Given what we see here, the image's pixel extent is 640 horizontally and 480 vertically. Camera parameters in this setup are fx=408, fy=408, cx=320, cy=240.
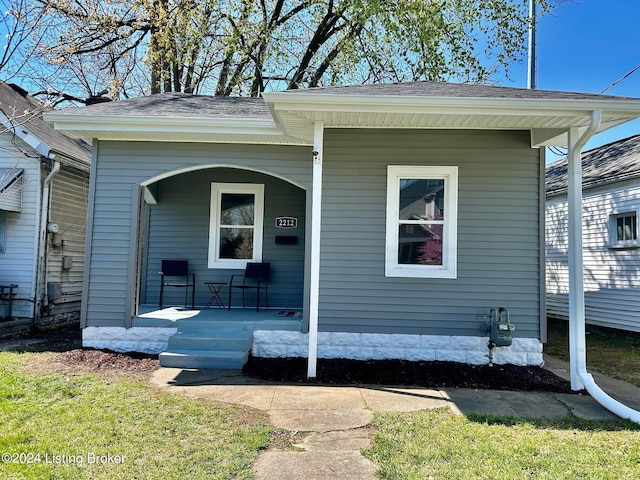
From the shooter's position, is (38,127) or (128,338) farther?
(38,127)

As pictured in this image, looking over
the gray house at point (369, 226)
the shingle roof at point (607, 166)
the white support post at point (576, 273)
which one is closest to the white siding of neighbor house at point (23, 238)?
the gray house at point (369, 226)

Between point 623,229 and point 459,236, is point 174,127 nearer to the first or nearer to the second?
point 459,236

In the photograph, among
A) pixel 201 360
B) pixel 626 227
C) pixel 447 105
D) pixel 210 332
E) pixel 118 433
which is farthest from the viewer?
pixel 626 227

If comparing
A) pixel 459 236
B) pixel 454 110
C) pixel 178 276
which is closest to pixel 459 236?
pixel 459 236

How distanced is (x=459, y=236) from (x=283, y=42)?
1033 cm

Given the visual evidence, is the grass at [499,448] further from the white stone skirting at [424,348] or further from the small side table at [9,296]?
the small side table at [9,296]

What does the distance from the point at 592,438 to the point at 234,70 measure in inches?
545

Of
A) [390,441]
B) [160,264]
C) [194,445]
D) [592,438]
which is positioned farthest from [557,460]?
[160,264]

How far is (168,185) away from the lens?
23.4ft

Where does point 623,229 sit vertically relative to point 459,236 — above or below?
above

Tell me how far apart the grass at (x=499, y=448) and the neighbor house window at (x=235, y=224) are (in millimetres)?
4185

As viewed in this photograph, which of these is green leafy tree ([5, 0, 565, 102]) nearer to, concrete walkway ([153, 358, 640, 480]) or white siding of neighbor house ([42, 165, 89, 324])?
white siding of neighbor house ([42, 165, 89, 324])

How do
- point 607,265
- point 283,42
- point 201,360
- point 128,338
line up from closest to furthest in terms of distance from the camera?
point 201,360 < point 128,338 < point 607,265 < point 283,42

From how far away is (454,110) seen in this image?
14.1 feet
